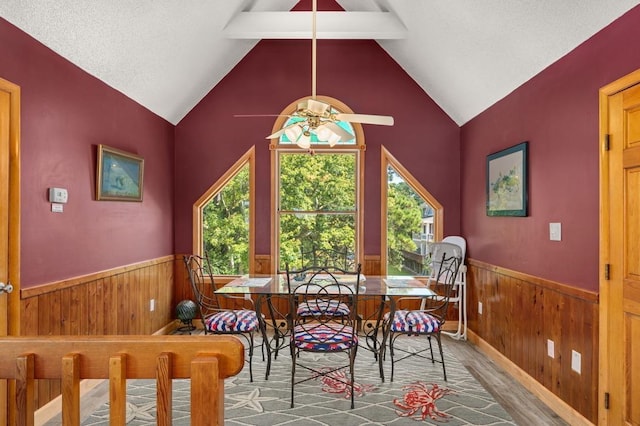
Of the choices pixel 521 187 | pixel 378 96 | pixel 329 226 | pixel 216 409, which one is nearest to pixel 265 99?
pixel 378 96

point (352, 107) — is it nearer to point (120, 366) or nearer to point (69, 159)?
point (69, 159)

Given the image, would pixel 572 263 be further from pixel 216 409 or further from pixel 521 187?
pixel 216 409

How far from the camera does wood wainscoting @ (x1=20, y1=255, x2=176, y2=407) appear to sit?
276cm

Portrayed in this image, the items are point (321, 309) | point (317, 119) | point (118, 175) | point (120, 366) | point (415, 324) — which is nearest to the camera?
point (120, 366)

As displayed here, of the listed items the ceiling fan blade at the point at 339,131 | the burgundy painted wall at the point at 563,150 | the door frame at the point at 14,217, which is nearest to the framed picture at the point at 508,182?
the burgundy painted wall at the point at 563,150

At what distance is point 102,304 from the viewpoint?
353 cm

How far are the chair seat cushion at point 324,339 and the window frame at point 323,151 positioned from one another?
2.01m

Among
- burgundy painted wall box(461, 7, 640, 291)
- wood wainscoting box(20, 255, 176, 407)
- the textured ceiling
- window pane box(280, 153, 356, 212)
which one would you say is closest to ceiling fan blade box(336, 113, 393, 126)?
the textured ceiling

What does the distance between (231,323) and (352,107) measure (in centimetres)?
283

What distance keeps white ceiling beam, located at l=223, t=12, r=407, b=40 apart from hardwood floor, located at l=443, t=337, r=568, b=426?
10.1 feet

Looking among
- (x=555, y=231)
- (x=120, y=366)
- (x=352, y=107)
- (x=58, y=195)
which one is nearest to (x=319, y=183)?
(x=352, y=107)

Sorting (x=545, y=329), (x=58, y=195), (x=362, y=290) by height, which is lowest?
(x=545, y=329)

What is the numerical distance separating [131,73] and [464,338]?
13.4 ft

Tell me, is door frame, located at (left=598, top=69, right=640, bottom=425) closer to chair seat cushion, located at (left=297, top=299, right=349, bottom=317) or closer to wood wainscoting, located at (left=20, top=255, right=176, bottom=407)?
chair seat cushion, located at (left=297, top=299, right=349, bottom=317)
